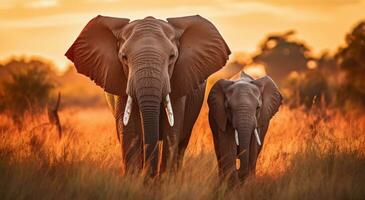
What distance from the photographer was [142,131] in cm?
962

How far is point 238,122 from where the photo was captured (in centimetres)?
989

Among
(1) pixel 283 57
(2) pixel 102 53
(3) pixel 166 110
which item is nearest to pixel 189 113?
(3) pixel 166 110

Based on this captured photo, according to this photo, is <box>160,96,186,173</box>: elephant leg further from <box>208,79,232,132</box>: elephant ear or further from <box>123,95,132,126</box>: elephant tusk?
<box>123,95,132,126</box>: elephant tusk

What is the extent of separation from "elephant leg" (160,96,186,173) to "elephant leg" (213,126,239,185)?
631mm

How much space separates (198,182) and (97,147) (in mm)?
2860

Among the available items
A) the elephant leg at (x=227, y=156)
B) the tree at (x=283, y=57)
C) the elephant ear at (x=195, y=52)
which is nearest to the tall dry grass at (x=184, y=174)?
the elephant leg at (x=227, y=156)

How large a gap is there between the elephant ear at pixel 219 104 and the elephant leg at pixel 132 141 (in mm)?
1144

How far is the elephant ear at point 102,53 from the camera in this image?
31.4 feet

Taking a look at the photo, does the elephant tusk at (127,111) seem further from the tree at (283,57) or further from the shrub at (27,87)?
the tree at (283,57)

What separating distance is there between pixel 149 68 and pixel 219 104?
5.77 feet

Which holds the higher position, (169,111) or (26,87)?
(169,111)

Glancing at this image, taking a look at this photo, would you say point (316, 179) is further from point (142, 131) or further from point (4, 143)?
point (4, 143)

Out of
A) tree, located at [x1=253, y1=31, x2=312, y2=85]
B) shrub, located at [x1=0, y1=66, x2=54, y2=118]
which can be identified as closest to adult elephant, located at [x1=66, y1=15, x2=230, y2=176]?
shrub, located at [x1=0, y1=66, x2=54, y2=118]

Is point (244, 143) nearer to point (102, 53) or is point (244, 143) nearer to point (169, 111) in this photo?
point (169, 111)
